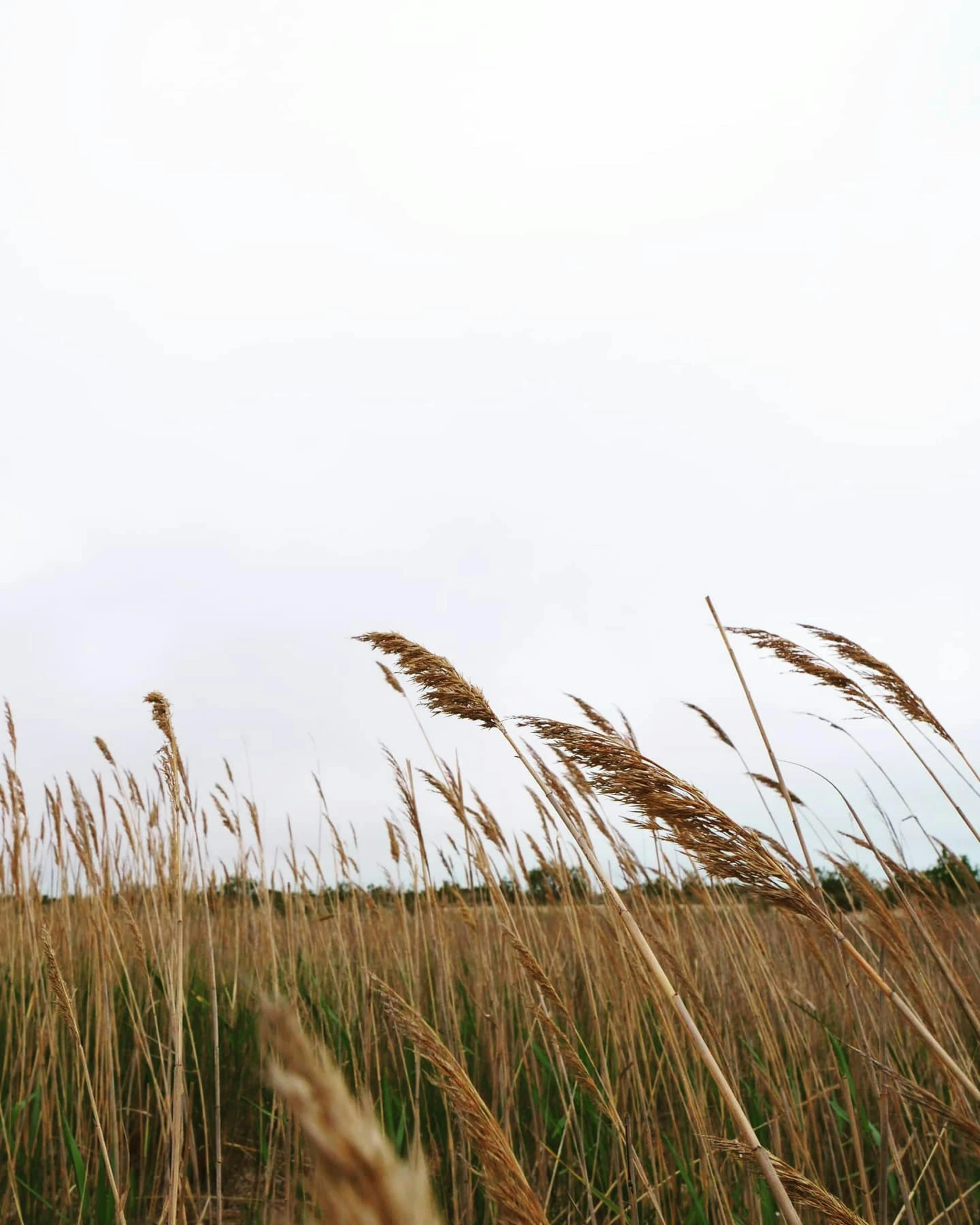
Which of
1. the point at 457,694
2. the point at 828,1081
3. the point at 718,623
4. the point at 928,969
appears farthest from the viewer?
the point at 928,969

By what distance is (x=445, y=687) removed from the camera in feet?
4.89

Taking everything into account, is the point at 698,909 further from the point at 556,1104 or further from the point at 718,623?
the point at 718,623

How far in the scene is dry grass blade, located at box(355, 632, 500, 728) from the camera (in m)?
1.50

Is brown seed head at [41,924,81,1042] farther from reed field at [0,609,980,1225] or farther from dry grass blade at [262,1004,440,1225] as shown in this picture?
dry grass blade at [262,1004,440,1225]

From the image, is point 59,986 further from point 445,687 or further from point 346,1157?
point 346,1157

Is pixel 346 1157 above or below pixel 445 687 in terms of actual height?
below

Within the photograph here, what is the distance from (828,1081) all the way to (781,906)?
304cm

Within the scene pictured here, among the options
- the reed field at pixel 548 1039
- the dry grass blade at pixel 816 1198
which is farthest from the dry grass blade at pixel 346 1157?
the dry grass blade at pixel 816 1198

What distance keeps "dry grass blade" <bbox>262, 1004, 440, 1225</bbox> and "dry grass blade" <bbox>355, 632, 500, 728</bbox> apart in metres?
1.15

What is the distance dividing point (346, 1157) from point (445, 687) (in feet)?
3.80

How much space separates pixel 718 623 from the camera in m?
2.14

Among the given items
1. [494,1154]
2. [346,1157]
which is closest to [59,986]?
[494,1154]

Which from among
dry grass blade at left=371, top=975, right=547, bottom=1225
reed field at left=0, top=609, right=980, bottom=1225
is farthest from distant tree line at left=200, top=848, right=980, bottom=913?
dry grass blade at left=371, top=975, right=547, bottom=1225

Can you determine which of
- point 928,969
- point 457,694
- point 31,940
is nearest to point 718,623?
point 457,694
